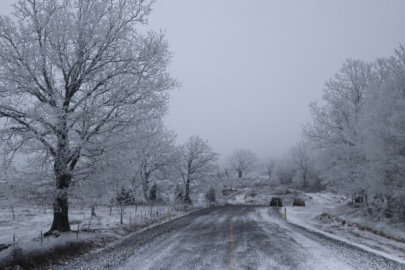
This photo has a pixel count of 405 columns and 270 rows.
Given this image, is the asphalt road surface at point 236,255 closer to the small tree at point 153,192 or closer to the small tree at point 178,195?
the small tree at point 178,195

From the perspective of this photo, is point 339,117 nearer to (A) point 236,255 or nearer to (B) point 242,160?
(A) point 236,255

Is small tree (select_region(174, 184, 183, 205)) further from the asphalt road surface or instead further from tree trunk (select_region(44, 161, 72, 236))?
the asphalt road surface

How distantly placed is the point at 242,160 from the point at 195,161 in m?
57.2

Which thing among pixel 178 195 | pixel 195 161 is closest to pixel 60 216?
pixel 178 195

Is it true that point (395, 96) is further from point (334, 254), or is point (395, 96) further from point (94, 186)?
point (94, 186)

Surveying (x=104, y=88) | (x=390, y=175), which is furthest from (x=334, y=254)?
(x=104, y=88)

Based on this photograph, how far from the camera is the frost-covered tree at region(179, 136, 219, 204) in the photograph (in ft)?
129

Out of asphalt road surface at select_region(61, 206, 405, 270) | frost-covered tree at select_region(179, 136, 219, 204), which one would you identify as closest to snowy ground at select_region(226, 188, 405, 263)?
asphalt road surface at select_region(61, 206, 405, 270)

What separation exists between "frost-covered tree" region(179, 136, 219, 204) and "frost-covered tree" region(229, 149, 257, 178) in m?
54.9

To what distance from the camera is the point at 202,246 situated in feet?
32.7

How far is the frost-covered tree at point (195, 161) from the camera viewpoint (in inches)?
1545

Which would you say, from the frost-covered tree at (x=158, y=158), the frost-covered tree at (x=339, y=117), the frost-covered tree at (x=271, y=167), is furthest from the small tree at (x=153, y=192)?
the frost-covered tree at (x=271, y=167)

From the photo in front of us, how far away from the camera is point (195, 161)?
40594 millimetres

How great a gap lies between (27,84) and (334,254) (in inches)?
501
